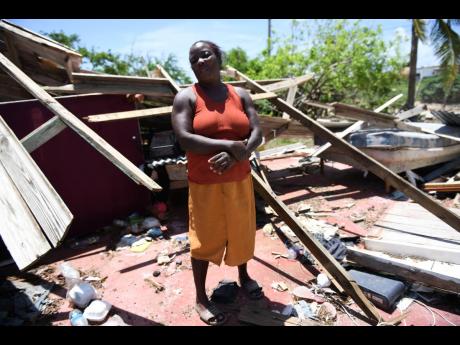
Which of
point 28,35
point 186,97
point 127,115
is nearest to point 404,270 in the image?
point 186,97

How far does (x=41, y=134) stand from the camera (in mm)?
2547

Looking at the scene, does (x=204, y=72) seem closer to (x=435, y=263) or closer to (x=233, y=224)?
(x=233, y=224)

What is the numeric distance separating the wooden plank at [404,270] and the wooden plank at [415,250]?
348mm

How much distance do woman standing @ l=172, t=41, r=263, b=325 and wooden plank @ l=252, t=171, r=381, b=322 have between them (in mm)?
519

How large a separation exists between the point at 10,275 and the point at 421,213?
5.42m

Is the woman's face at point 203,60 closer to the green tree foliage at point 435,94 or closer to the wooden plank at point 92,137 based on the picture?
the wooden plank at point 92,137

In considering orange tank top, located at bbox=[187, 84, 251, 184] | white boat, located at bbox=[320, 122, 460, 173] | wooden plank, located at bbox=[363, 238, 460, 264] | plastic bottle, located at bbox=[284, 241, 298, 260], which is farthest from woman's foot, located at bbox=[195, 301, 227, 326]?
white boat, located at bbox=[320, 122, 460, 173]

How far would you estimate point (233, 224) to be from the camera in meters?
2.38

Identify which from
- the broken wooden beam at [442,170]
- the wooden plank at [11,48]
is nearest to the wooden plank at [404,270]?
the broken wooden beam at [442,170]

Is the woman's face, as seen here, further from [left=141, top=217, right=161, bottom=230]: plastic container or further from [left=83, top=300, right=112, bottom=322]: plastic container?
[left=141, top=217, right=161, bottom=230]: plastic container

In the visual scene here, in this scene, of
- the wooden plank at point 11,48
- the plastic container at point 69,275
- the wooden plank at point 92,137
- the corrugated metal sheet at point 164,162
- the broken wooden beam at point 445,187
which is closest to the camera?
the wooden plank at point 92,137

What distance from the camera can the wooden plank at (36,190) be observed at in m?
1.65

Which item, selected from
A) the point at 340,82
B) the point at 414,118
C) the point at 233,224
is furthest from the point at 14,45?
the point at 340,82
